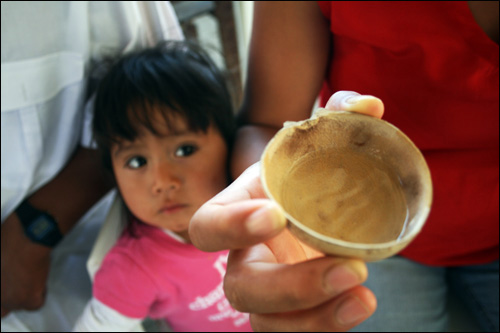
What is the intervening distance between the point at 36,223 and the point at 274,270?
61cm

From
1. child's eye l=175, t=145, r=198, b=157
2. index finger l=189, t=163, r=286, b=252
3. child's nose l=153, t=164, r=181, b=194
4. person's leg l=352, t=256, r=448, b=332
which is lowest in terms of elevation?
person's leg l=352, t=256, r=448, b=332

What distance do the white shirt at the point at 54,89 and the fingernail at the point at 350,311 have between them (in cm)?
61

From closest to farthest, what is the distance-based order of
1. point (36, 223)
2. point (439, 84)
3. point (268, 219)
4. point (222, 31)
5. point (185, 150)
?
1. point (268, 219)
2. point (439, 84)
3. point (185, 150)
4. point (36, 223)
5. point (222, 31)

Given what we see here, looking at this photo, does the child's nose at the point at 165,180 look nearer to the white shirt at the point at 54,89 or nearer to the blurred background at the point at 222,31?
the white shirt at the point at 54,89

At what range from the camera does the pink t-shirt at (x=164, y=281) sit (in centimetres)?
66

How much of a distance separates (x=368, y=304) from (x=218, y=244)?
0.11 metres

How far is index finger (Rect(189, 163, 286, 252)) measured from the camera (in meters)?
0.25

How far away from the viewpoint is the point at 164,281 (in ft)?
2.21

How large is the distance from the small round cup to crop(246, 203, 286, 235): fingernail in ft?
0.06

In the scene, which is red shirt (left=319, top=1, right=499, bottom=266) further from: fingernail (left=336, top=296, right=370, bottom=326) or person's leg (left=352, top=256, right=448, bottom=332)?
fingernail (left=336, top=296, right=370, bottom=326)

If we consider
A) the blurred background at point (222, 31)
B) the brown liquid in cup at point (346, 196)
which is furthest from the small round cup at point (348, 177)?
A: the blurred background at point (222, 31)

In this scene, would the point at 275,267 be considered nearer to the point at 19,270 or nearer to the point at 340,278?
the point at 340,278

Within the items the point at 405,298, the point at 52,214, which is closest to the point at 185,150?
the point at 52,214

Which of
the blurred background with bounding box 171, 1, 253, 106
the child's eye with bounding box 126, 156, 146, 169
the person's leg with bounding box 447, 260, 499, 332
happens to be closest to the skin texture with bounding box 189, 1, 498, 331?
the child's eye with bounding box 126, 156, 146, 169
